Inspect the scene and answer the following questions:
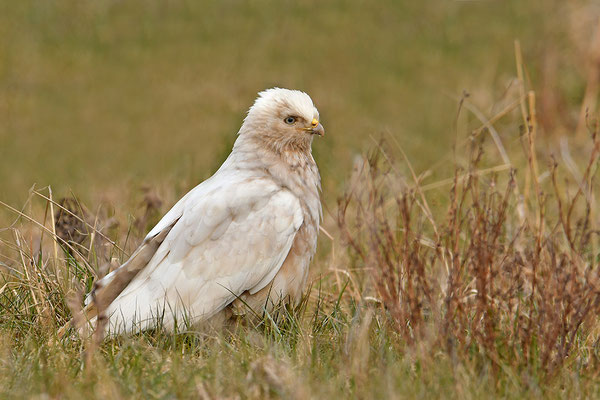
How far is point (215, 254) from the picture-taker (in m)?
4.01

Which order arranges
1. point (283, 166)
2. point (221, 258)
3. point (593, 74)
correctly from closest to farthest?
point (221, 258), point (283, 166), point (593, 74)

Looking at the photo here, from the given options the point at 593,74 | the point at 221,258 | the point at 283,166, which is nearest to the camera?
the point at 221,258

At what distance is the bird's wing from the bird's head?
0.34 m

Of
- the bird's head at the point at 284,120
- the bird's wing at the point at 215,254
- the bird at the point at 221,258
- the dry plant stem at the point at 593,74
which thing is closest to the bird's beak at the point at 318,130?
the bird's head at the point at 284,120

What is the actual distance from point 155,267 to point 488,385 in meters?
1.62

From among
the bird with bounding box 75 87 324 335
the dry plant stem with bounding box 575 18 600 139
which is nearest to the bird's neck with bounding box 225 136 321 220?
the bird with bounding box 75 87 324 335

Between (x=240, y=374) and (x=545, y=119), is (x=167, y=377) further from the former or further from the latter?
(x=545, y=119)

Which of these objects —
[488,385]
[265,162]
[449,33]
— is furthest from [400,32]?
[488,385]

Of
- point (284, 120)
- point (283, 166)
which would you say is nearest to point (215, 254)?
point (283, 166)

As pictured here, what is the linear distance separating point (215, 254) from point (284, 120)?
770mm

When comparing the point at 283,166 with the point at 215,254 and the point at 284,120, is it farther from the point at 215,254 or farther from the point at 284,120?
the point at 215,254

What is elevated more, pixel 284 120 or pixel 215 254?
pixel 284 120

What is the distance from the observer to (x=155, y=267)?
4.01 meters

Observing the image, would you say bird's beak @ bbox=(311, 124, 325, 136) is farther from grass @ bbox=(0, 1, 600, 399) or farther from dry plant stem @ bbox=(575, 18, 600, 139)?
dry plant stem @ bbox=(575, 18, 600, 139)
